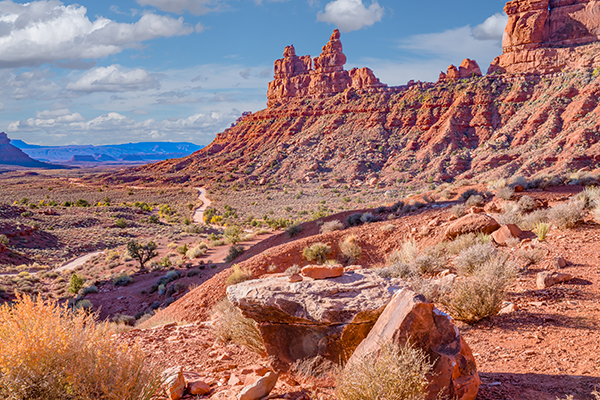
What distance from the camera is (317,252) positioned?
13539 millimetres

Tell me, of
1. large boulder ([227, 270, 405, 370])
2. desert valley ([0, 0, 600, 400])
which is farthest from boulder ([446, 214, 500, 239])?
large boulder ([227, 270, 405, 370])

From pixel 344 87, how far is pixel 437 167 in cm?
4756

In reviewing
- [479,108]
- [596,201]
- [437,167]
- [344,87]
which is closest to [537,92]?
[479,108]

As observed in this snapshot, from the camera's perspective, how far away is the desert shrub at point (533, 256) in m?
8.12

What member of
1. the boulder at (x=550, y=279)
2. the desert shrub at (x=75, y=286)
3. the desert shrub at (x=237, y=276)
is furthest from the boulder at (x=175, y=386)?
the desert shrub at (x=75, y=286)

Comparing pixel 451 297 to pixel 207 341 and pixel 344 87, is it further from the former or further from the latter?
pixel 344 87

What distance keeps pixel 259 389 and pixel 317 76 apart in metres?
102

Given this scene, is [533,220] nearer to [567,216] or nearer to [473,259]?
Result: [567,216]

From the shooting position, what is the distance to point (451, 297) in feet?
20.2

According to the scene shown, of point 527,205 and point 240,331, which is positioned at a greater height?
point 527,205

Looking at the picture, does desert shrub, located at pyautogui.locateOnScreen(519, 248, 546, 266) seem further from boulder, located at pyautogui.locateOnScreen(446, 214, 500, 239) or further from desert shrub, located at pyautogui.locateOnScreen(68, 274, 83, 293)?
desert shrub, located at pyautogui.locateOnScreen(68, 274, 83, 293)

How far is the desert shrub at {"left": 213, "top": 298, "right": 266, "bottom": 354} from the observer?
554 centimetres

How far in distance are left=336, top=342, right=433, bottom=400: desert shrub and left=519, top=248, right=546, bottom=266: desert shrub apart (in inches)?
A: 229

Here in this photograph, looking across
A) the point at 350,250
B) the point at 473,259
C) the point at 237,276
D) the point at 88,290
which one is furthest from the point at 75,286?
the point at 473,259
